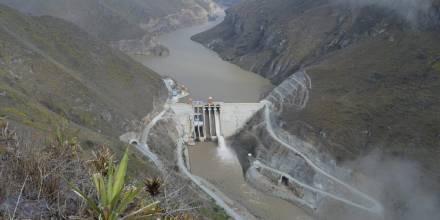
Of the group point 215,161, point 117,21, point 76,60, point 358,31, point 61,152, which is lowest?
point 215,161

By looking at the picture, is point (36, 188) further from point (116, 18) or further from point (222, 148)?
point (116, 18)

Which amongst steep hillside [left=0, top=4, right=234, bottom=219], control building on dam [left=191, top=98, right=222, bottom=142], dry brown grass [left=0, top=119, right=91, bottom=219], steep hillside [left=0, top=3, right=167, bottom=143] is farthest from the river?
dry brown grass [left=0, top=119, right=91, bottom=219]

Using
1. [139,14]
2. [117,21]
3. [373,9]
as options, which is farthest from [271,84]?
[139,14]

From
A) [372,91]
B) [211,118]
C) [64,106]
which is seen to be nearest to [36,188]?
[64,106]

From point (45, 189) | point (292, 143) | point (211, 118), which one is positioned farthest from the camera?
point (211, 118)

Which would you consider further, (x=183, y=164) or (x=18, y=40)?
(x=18, y=40)

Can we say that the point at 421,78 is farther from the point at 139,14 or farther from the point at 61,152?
the point at 139,14

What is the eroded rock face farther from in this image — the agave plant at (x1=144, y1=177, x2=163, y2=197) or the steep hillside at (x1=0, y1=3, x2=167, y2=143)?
the agave plant at (x1=144, y1=177, x2=163, y2=197)
